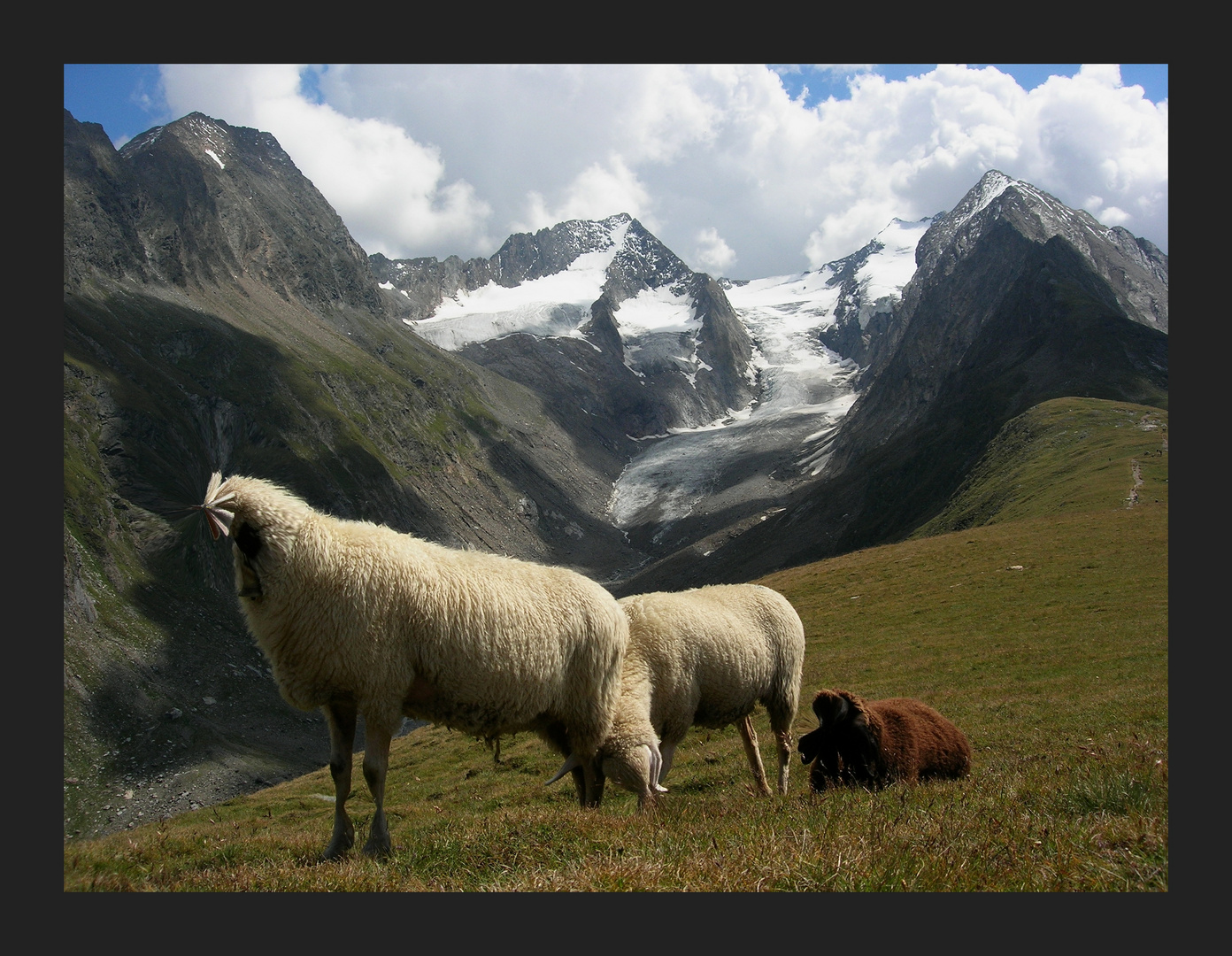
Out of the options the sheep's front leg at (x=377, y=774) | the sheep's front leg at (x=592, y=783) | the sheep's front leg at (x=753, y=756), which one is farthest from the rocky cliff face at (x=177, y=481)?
the sheep's front leg at (x=753, y=756)

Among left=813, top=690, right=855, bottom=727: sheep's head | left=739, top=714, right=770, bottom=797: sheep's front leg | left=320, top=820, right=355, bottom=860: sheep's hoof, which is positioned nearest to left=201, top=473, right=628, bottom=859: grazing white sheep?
left=320, top=820, right=355, bottom=860: sheep's hoof

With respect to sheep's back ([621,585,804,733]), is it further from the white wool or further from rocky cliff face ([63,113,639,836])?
rocky cliff face ([63,113,639,836])

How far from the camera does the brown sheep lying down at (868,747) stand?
11695 mm

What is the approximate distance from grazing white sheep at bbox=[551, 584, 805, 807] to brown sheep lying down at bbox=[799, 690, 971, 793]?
186 centimetres

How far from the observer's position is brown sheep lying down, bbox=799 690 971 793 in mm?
11695

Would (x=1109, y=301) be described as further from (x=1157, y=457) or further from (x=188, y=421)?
(x=188, y=421)

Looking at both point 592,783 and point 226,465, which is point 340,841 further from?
point 226,465

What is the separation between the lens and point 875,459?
150 meters

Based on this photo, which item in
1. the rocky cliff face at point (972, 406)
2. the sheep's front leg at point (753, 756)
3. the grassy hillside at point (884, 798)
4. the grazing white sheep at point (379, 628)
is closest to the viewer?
the grassy hillside at point (884, 798)

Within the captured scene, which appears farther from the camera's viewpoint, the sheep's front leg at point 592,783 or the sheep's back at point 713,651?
the sheep's back at point 713,651

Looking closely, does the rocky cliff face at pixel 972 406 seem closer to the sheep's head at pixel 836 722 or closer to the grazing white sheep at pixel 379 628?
the sheep's head at pixel 836 722

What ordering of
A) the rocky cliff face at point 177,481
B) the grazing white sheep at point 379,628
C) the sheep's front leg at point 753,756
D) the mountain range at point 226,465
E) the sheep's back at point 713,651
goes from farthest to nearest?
1. the mountain range at point 226,465
2. the rocky cliff face at point 177,481
3. the sheep's front leg at point 753,756
4. the sheep's back at point 713,651
5. the grazing white sheep at point 379,628

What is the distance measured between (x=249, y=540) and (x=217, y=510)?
0.50m

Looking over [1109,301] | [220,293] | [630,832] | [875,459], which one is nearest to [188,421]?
[220,293]
